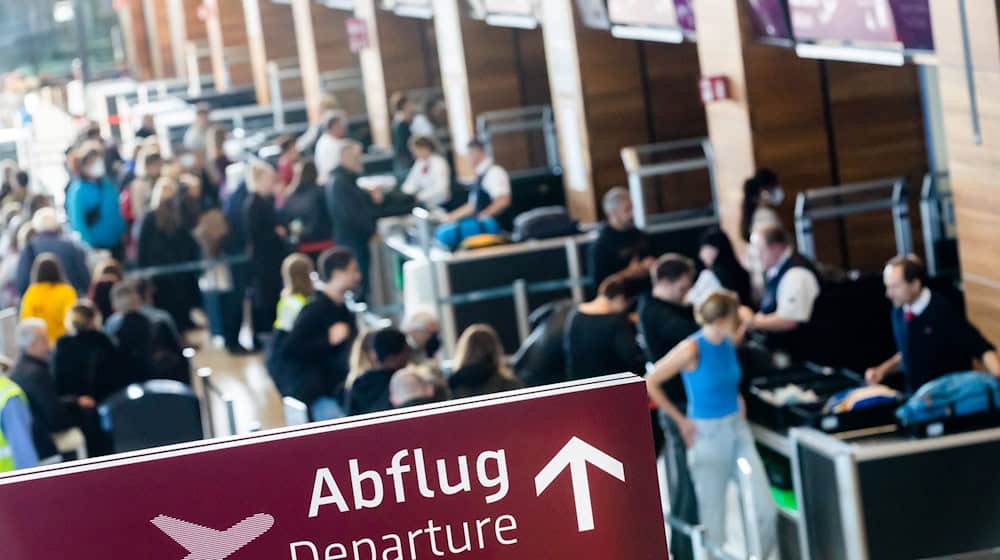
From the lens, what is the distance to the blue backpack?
586cm

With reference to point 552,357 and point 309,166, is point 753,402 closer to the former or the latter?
point 552,357

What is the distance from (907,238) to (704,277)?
4.18 ft

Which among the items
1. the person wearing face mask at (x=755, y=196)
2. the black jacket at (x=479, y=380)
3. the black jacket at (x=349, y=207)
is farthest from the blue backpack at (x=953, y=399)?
the black jacket at (x=349, y=207)

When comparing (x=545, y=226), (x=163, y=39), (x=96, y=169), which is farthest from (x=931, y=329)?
(x=163, y=39)

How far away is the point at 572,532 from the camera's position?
279cm

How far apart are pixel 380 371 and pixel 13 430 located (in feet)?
5.15

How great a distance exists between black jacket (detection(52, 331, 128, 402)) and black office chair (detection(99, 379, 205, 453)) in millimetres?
160

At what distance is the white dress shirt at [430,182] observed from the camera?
13.6 metres

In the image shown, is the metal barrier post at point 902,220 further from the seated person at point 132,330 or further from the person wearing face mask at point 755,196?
the seated person at point 132,330

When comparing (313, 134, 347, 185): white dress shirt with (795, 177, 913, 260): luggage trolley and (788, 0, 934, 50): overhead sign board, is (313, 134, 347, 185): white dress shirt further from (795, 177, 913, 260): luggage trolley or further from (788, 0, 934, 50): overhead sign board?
(788, 0, 934, 50): overhead sign board

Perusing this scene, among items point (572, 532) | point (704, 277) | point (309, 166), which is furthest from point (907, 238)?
point (572, 532)

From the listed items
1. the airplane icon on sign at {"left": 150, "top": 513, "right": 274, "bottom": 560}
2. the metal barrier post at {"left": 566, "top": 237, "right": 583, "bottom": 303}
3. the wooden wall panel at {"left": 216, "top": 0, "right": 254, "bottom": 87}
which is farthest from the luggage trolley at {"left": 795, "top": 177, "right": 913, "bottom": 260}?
the wooden wall panel at {"left": 216, "top": 0, "right": 254, "bottom": 87}

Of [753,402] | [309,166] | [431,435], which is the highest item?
[309,166]

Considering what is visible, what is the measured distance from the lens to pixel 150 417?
8.20m
